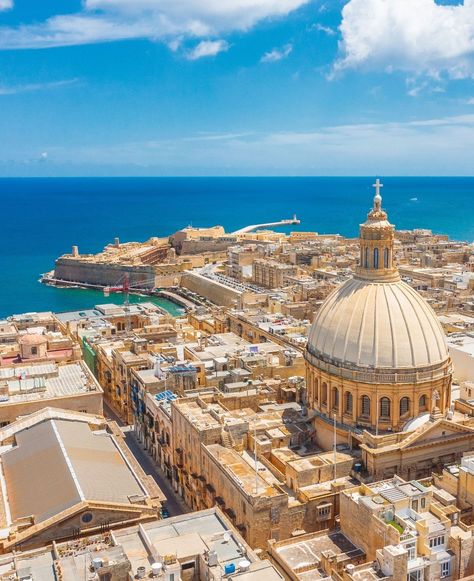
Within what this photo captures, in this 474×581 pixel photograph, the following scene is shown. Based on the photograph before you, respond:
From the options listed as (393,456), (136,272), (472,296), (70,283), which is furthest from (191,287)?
(393,456)

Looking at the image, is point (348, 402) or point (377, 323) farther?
point (348, 402)

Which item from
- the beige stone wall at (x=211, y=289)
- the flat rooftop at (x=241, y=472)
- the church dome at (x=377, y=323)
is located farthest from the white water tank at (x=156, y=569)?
the beige stone wall at (x=211, y=289)

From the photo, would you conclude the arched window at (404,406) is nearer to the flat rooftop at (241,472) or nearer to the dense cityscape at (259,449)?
the dense cityscape at (259,449)

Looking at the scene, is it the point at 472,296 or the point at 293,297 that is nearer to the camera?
the point at 472,296

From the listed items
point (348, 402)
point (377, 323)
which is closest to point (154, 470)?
point (348, 402)

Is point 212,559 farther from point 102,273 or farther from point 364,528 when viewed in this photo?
point 102,273

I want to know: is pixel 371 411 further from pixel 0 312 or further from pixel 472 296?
pixel 0 312
